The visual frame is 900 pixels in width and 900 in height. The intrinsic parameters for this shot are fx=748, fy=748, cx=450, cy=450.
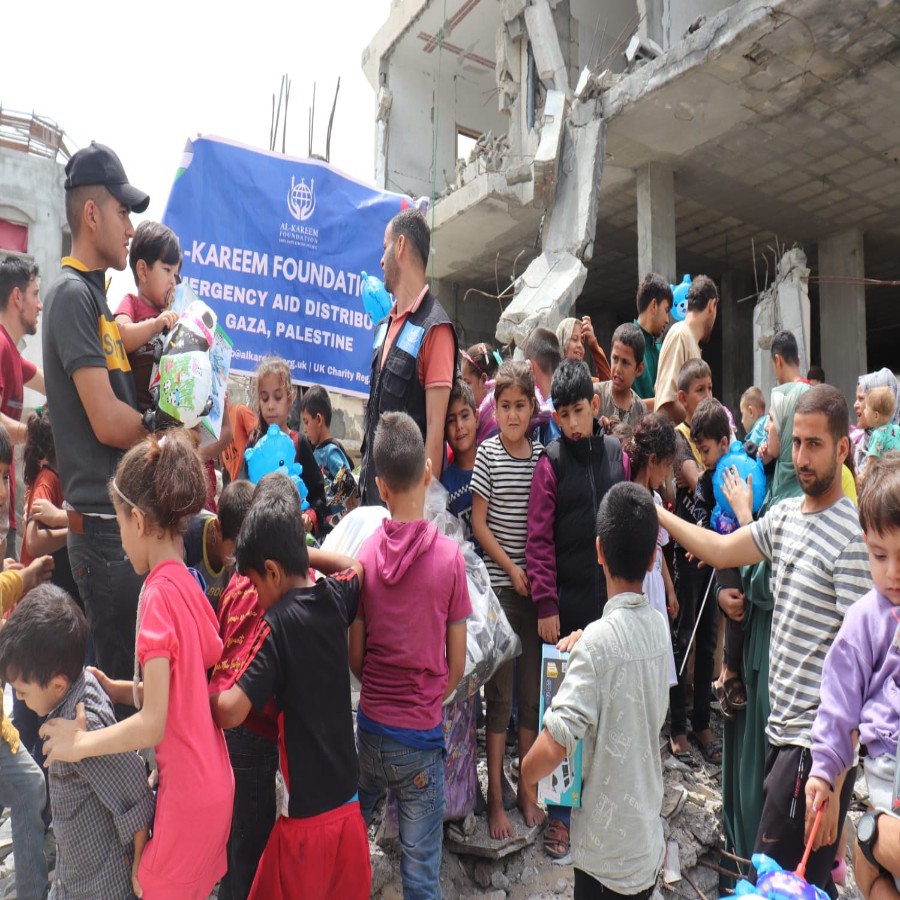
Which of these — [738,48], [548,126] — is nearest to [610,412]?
[738,48]

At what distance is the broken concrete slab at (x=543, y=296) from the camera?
8.39 m

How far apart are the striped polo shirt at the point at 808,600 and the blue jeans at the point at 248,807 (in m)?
1.64

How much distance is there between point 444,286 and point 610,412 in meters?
10.6

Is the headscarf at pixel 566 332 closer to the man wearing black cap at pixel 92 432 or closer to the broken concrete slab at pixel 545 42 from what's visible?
the man wearing black cap at pixel 92 432

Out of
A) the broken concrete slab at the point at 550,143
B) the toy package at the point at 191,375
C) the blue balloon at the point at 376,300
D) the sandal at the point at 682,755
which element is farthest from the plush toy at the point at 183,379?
the broken concrete slab at the point at 550,143

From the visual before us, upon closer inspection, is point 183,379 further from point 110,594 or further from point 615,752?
point 615,752

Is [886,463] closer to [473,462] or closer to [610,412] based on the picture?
[473,462]

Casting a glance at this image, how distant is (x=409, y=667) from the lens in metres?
2.27

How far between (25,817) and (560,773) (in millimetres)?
1745

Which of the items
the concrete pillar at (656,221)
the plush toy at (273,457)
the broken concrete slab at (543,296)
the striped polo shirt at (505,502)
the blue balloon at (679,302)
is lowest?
the striped polo shirt at (505,502)

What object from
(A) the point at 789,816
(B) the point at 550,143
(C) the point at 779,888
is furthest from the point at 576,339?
(B) the point at 550,143

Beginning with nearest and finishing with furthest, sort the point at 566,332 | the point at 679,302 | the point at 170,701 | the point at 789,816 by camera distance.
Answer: the point at 170,701, the point at 789,816, the point at 566,332, the point at 679,302

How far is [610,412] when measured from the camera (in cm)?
426

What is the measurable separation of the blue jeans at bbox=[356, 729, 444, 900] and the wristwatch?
3.81 ft
